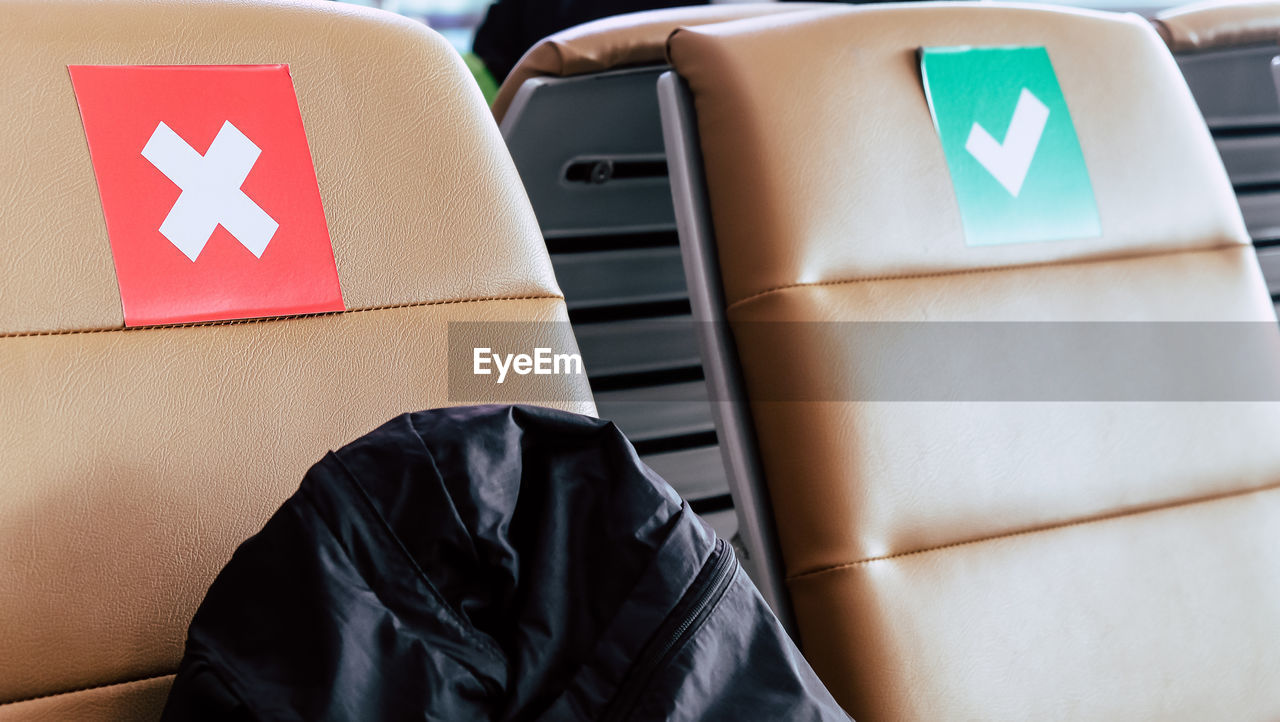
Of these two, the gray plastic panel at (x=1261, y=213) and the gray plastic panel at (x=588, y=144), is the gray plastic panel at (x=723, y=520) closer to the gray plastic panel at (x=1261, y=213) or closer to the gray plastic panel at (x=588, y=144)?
the gray plastic panel at (x=588, y=144)

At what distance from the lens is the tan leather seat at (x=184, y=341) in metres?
0.59

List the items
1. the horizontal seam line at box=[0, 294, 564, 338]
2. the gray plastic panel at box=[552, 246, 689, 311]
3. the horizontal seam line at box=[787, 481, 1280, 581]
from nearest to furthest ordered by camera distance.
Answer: the horizontal seam line at box=[0, 294, 564, 338] → the horizontal seam line at box=[787, 481, 1280, 581] → the gray plastic panel at box=[552, 246, 689, 311]

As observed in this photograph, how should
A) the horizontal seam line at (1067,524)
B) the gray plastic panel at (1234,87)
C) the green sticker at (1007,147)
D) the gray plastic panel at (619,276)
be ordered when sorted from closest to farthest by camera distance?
1. the horizontal seam line at (1067,524)
2. the green sticker at (1007,147)
3. the gray plastic panel at (619,276)
4. the gray plastic panel at (1234,87)

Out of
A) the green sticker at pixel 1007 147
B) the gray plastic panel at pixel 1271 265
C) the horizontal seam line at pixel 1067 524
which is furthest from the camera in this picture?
the gray plastic panel at pixel 1271 265

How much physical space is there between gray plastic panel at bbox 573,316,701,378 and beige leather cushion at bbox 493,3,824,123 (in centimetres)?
25

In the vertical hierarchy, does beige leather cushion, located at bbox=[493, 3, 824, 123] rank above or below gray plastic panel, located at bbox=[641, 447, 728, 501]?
above

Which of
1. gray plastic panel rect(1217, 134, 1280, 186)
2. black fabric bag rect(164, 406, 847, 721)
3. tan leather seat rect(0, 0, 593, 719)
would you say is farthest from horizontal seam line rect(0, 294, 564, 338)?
gray plastic panel rect(1217, 134, 1280, 186)

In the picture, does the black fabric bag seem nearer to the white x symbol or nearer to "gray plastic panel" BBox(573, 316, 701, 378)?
the white x symbol

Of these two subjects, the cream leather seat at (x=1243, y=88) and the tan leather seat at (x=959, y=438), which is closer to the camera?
the tan leather seat at (x=959, y=438)

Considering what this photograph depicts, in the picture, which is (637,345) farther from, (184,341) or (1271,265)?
(1271,265)

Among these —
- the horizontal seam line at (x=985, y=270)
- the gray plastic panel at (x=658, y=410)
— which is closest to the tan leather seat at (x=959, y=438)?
the horizontal seam line at (x=985, y=270)

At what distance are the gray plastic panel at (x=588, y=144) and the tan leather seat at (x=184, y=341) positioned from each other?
16 centimetres

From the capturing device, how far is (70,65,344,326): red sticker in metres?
0.65

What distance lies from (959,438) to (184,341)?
0.54 m
